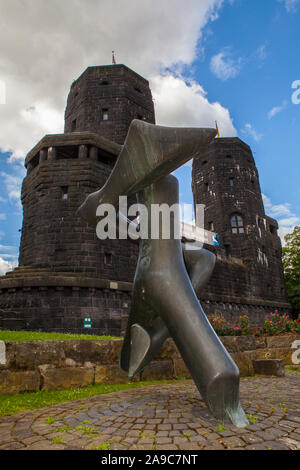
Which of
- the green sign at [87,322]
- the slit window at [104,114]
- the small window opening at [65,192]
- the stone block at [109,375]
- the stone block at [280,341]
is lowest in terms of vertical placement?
the stone block at [109,375]

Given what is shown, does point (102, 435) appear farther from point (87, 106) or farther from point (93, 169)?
point (87, 106)

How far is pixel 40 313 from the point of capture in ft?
41.4

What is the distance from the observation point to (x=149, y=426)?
2.72m

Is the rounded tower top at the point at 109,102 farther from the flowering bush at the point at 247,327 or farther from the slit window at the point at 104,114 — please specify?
the flowering bush at the point at 247,327

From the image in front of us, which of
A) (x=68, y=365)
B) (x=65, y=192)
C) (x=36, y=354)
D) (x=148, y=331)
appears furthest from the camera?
(x=65, y=192)

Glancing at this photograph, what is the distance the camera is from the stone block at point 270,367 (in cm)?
636

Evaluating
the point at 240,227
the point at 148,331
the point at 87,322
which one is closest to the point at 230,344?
the point at 148,331

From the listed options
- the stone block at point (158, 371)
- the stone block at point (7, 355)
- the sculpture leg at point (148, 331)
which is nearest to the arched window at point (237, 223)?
the stone block at point (158, 371)

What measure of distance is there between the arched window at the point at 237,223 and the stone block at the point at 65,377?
2452cm

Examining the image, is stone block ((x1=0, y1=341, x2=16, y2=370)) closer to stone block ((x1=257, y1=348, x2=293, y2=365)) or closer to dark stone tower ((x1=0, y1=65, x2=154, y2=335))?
stone block ((x1=257, y1=348, x2=293, y2=365))

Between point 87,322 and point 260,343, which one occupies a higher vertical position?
point 87,322

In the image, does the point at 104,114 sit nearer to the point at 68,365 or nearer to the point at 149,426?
the point at 68,365

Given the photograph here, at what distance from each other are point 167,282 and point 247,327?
6.48 meters
